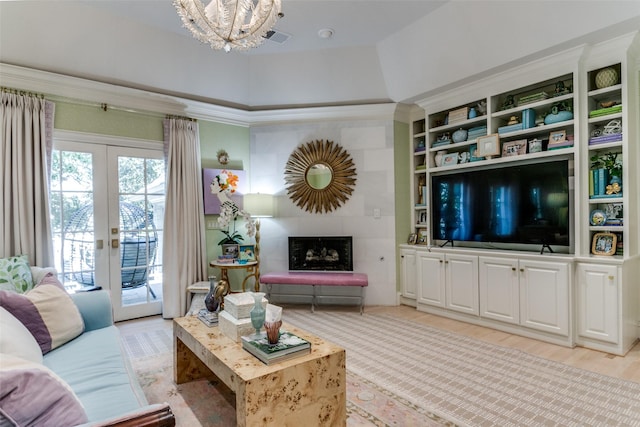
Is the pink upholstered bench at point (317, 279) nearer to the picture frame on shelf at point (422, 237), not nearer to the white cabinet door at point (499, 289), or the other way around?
the picture frame on shelf at point (422, 237)

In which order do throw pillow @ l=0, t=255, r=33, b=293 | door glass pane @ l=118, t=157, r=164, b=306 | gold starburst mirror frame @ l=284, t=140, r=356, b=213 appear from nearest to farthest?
1. throw pillow @ l=0, t=255, r=33, b=293
2. door glass pane @ l=118, t=157, r=164, b=306
3. gold starburst mirror frame @ l=284, t=140, r=356, b=213

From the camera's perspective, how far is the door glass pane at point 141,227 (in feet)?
13.6

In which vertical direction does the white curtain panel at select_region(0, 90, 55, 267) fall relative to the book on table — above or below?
above

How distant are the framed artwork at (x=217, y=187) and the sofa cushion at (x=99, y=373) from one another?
242cm

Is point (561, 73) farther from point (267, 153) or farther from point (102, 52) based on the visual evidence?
point (102, 52)

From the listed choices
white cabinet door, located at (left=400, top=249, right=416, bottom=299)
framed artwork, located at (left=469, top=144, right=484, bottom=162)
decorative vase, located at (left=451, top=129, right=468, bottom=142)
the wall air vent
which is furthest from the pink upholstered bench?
the wall air vent

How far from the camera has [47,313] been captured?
2.22 m

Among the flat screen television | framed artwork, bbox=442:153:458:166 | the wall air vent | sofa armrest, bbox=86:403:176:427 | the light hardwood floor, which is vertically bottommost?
the light hardwood floor

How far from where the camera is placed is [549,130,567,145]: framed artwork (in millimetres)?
3359

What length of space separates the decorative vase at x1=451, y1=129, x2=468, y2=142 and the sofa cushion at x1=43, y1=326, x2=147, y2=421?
4.06 m

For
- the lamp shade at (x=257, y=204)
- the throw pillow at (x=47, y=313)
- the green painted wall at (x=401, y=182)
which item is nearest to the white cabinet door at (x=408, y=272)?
the green painted wall at (x=401, y=182)

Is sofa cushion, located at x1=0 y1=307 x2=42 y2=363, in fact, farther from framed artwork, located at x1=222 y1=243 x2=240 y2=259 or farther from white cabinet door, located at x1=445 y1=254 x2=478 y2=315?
white cabinet door, located at x1=445 y1=254 x2=478 y2=315

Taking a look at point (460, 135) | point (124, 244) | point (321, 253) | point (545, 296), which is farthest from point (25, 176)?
point (545, 296)

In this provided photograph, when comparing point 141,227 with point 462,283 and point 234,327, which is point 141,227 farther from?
point 462,283
